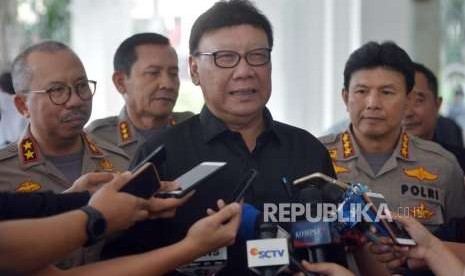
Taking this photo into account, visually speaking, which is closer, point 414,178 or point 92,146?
point 92,146

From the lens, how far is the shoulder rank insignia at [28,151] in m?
3.58

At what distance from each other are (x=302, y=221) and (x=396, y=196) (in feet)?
4.84

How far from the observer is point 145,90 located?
15.9ft

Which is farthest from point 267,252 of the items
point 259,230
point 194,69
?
point 194,69

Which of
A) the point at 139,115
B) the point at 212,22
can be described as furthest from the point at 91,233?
the point at 139,115

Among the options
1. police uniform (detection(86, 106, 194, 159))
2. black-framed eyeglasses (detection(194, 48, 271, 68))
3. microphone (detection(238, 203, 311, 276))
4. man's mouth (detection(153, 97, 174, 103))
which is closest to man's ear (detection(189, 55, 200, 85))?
black-framed eyeglasses (detection(194, 48, 271, 68))

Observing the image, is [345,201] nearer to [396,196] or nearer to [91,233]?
[91,233]

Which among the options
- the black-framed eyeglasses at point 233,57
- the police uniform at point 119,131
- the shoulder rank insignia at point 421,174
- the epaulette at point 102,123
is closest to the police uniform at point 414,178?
the shoulder rank insignia at point 421,174

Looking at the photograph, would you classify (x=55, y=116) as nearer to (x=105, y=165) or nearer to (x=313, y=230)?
(x=105, y=165)

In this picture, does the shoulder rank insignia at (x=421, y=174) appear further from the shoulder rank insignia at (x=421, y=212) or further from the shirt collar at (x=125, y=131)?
the shirt collar at (x=125, y=131)

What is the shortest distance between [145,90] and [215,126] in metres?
2.02

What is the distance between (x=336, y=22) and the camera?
737 centimetres

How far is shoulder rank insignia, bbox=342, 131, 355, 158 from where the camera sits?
404cm

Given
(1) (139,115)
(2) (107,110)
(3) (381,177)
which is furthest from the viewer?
(2) (107,110)
